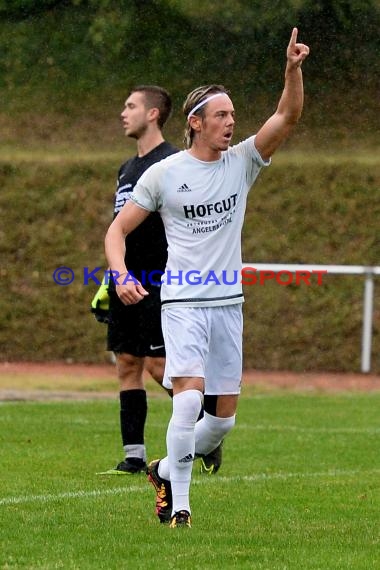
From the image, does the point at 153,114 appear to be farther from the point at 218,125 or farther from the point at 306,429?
the point at 306,429

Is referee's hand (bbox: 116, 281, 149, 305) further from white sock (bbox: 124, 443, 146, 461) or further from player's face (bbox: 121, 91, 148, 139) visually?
player's face (bbox: 121, 91, 148, 139)

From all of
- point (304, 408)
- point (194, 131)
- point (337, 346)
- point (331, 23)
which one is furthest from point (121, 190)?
point (331, 23)

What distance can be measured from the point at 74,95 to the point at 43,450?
1789 cm

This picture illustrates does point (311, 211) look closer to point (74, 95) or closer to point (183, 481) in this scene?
point (74, 95)

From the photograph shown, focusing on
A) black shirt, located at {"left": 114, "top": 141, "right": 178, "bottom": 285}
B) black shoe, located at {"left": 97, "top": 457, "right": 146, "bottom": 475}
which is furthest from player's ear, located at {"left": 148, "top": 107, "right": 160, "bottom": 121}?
black shoe, located at {"left": 97, "top": 457, "right": 146, "bottom": 475}

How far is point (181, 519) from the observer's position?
636cm

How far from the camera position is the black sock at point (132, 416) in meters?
8.81

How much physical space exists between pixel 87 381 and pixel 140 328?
29.6 ft

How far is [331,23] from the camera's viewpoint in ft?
83.6

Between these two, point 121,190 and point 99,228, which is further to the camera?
point 99,228

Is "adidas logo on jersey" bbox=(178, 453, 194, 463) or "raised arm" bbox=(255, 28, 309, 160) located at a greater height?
"raised arm" bbox=(255, 28, 309, 160)

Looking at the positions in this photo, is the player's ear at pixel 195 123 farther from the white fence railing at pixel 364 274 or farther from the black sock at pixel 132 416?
the white fence railing at pixel 364 274

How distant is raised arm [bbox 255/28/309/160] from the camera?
650 centimetres
